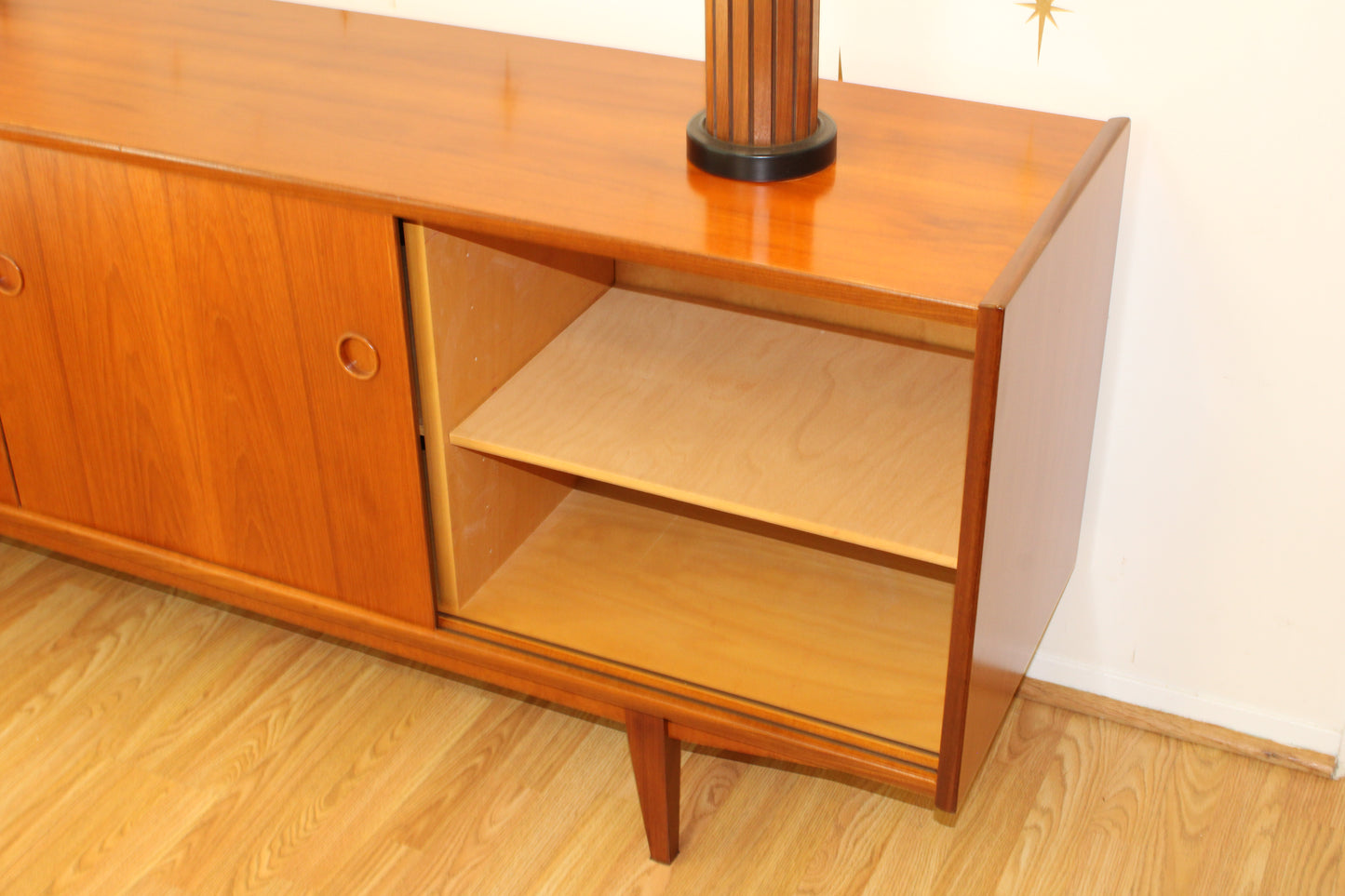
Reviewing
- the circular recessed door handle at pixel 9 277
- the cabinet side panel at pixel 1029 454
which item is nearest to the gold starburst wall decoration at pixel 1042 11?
the cabinet side panel at pixel 1029 454

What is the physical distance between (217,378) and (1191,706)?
46.4 inches

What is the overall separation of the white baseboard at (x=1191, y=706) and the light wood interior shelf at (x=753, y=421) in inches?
18.5

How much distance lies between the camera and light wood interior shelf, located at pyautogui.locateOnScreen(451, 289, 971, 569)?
48.9 inches

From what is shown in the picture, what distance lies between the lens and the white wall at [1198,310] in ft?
4.24

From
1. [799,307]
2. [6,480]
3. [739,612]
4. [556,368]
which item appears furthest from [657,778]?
[6,480]

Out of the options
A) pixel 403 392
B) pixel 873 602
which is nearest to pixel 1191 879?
pixel 873 602

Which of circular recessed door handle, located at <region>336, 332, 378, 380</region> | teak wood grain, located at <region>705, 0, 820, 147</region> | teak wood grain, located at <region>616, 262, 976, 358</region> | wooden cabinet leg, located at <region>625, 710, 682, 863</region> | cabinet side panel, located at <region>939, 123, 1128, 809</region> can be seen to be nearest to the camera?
cabinet side panel, located at <region>939, 123, 1128, 809</region>

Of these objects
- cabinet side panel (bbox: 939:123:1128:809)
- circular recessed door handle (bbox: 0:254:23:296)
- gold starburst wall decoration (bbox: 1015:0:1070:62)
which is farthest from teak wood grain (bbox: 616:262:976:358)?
circular recessed door handle (bbox: 0:254:23:296)

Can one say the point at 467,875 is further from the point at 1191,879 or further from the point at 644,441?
the point at 1191,879

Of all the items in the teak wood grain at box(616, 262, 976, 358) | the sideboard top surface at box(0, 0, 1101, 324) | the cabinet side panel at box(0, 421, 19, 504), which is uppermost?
the sideboard top surface at box(0, 0, 1101, 324)

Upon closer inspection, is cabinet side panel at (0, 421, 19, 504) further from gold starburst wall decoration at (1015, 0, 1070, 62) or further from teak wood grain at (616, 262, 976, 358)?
gold starburst wall decoration at (1015, 0, 1070, 62)

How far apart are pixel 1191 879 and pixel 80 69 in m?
1.46

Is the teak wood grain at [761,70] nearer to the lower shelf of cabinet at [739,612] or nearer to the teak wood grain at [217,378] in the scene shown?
the teak wood grain at [217,378]

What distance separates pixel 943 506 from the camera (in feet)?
4.02
